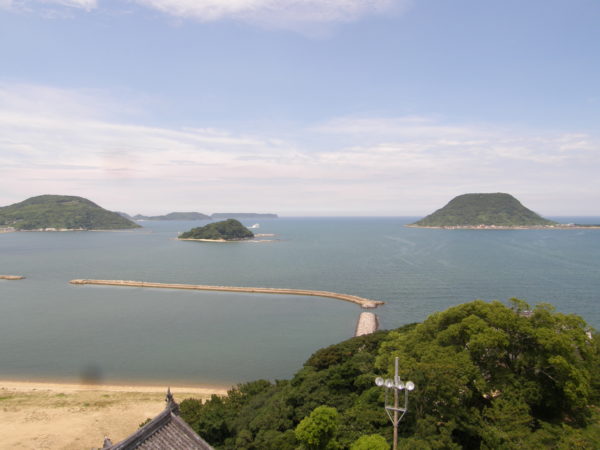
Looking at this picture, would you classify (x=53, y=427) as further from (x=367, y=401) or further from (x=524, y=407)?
(x=524, y=407)

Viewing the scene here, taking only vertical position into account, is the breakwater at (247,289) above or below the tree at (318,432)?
below

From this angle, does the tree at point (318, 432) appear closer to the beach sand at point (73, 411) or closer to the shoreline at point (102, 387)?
the beach sand at point (73, 411)

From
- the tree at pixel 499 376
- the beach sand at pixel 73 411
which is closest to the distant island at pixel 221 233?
the beach sand at pixel 73 411

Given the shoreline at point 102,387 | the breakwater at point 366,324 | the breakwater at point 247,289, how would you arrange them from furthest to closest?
the breakwater at point 247,289 → the breakwater at point 366,324 → the shoreline at point 102,387

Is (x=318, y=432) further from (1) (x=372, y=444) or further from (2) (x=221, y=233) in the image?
(2) (x=221, y=233)

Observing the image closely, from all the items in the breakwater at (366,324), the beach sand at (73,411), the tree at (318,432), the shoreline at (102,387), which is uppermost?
the tree at (318,432)

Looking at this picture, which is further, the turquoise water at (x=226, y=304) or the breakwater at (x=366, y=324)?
the breakwater at (x=366, y=324)
